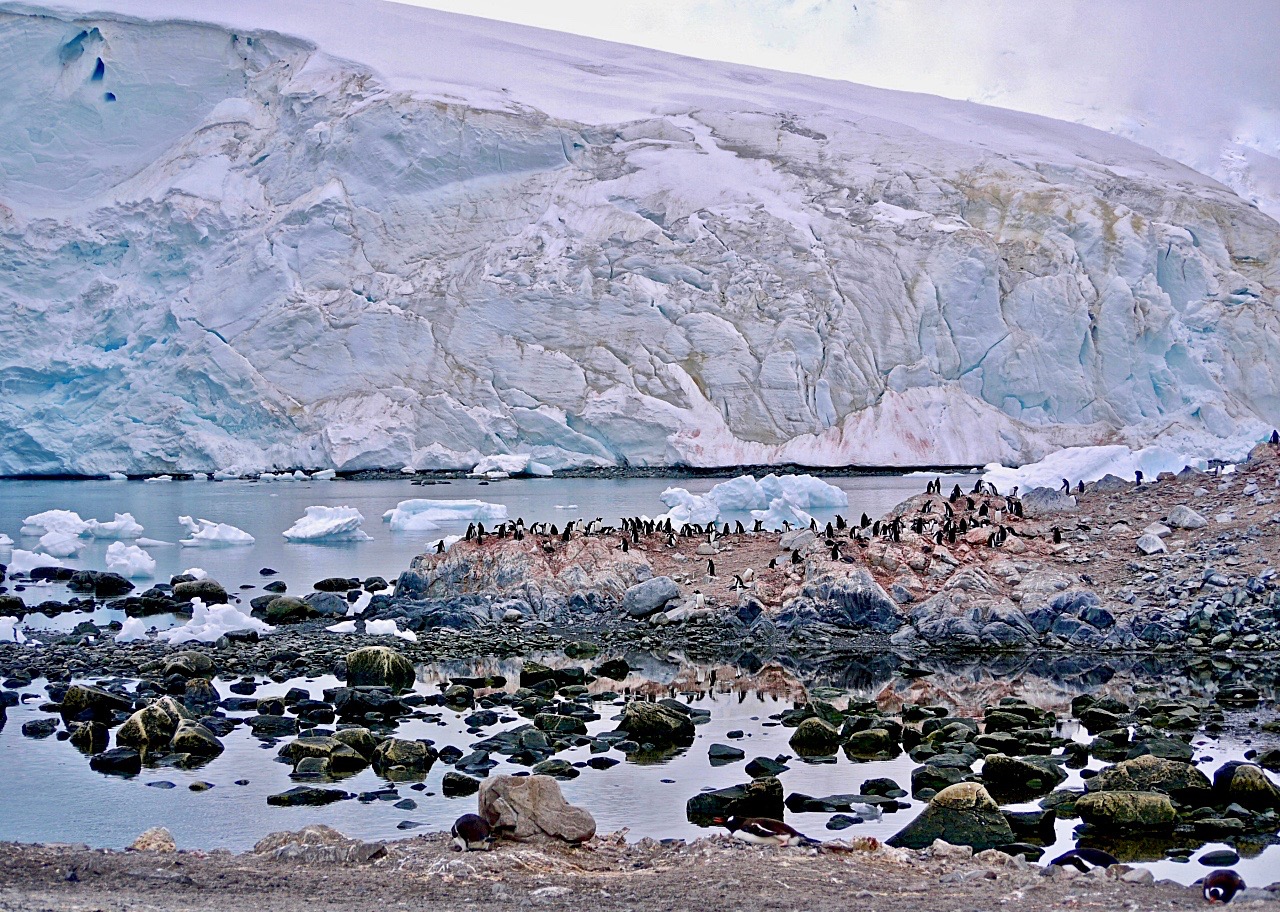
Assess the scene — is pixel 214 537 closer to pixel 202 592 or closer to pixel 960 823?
pixel 202 592

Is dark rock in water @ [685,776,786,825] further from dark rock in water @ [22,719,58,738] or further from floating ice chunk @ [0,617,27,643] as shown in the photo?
floating ice chunk @ [0,617,27,643]

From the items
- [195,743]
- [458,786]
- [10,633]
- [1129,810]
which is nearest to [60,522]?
[10,633]

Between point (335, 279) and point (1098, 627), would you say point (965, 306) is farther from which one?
point (1098, 627)

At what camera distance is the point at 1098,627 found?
1062 cm

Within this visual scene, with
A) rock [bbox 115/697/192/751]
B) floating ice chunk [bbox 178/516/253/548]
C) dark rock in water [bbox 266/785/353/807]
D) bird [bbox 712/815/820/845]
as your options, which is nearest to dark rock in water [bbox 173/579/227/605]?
floating ice chunk [bbox 178/516/253/548]

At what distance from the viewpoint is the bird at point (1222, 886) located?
4.48 m

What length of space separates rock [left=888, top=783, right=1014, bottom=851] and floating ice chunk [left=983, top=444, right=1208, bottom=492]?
13.5m

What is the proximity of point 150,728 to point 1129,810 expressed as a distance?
5.56m

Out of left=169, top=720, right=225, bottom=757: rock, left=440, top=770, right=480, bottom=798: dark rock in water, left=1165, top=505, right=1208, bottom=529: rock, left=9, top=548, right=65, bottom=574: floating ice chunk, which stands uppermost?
left=1165, top=505, right=1208, bottom=529: rock

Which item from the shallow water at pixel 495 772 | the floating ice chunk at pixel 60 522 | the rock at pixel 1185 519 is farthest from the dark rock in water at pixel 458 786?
the floating ice chunk at pixel 60 522

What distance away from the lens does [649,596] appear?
480 inches

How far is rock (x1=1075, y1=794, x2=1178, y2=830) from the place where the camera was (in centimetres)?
572

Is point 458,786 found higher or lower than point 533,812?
lower

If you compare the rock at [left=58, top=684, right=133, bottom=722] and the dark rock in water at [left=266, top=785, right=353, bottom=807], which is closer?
the dark rock in water at [left=266, top=785, right=353, bottom=807]
